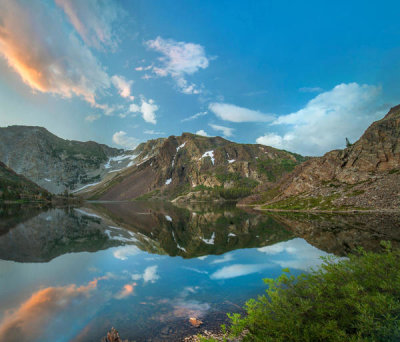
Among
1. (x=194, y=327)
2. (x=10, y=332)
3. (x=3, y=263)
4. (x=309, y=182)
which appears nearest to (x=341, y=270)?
(x=194, y=327)

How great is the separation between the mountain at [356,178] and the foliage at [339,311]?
73365mm

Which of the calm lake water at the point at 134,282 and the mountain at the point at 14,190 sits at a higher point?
the mountain at the point at 14,190

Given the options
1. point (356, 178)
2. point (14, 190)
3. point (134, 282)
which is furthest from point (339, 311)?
point (14, 190)

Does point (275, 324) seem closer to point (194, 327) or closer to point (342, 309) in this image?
point (342, 309)

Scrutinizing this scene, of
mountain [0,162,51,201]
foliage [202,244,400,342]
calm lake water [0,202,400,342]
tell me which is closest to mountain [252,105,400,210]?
calm lake water [0,202,400,342]

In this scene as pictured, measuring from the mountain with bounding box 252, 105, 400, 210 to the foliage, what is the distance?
73.4m

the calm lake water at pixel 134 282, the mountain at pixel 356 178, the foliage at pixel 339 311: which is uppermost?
the mountain at pixel 356 178

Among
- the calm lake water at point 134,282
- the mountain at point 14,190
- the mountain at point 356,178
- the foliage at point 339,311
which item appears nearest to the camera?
the foliage at point 339,311

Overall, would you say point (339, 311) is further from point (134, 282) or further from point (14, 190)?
point (14, 190)

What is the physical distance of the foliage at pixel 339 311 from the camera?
6.12m

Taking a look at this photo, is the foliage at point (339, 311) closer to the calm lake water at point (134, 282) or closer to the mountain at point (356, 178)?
the calm lake water at point (134, 282)

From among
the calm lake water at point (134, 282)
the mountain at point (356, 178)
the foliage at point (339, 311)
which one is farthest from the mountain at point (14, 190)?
the foliage at point (339, 311)

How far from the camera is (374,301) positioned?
22.8ft

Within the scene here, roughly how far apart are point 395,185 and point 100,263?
9328 centimetres
